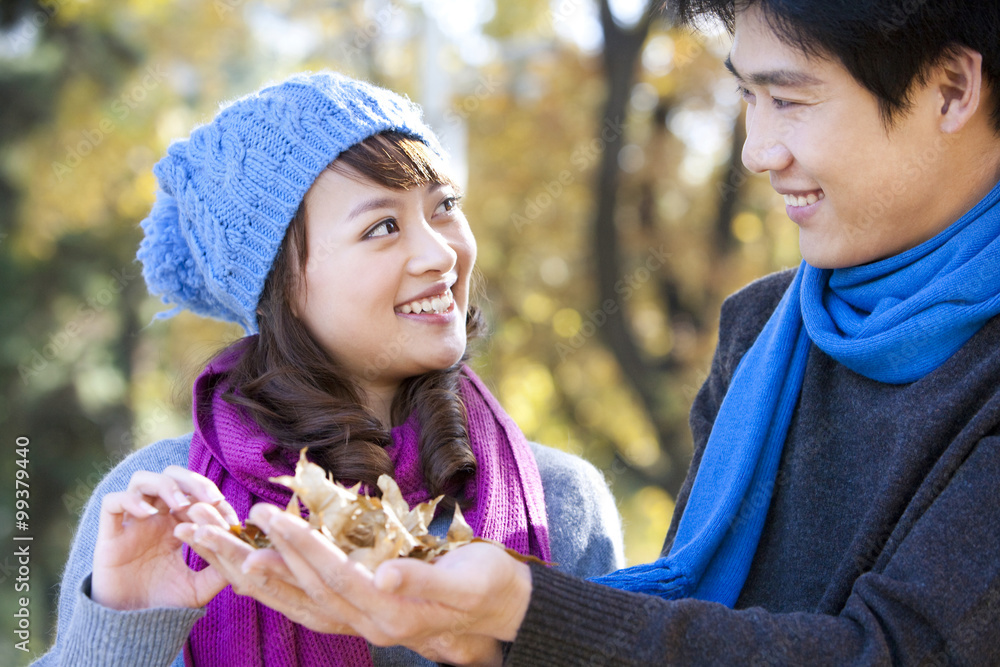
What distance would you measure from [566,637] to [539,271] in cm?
850

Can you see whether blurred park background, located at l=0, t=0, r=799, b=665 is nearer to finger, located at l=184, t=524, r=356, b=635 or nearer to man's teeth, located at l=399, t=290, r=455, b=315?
man's teeth, located at l=399, t=290, r=455, b=315

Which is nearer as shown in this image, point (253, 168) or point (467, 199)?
point (253, 168)

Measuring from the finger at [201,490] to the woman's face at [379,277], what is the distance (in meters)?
0.61

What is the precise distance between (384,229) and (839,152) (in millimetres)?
1018

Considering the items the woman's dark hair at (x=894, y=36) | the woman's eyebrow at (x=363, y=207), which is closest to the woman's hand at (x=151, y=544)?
the woman's eyebrow at (x=363, y=207)

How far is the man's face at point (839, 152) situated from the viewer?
1.88 meters

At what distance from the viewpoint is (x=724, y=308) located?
255cm

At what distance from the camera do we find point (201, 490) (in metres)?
1.71

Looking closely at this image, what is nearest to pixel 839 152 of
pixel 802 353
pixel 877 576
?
pixel 802 353

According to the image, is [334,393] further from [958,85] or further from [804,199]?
[958,85]

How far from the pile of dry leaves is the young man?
66 millimetres

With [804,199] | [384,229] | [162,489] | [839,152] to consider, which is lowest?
[162,489]

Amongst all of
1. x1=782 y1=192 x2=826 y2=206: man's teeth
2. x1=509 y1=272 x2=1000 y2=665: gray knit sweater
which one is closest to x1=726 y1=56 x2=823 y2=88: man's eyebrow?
x1=782 y1=192 x2=826 y2=206: man's teeth

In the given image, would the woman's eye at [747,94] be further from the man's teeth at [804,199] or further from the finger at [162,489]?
the finger at [162,489]
